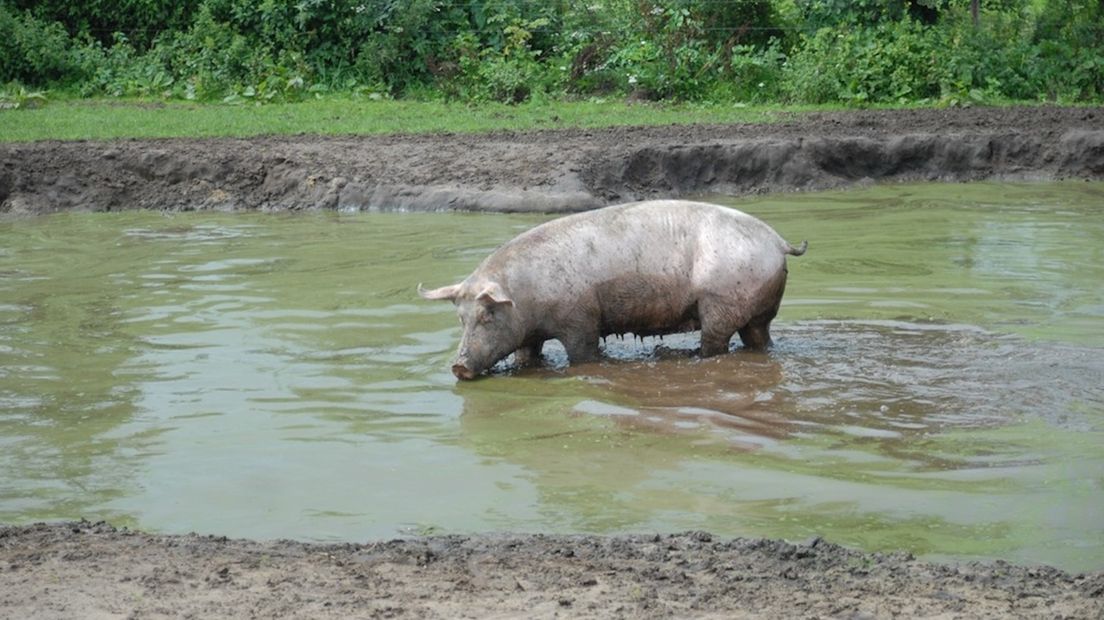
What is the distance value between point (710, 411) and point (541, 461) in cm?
131

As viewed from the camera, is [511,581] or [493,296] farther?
[493,296]

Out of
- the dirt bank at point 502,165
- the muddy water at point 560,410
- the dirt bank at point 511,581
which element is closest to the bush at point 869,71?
the dirt bank at point 502,165

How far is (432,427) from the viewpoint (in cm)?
859

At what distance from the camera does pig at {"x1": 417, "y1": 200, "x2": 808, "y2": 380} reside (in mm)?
9609

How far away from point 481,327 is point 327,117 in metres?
13.5

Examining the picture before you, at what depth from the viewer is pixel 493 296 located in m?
9.47

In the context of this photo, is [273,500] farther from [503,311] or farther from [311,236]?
[311,236]

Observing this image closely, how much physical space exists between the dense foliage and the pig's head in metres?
14.8

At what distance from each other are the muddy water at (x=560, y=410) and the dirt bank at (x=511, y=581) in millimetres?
451

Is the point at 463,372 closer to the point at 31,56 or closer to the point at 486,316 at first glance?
the point at 486,316

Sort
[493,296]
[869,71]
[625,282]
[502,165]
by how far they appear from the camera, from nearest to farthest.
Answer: [493,296] < [625,282] < [502,165] < [869,71]

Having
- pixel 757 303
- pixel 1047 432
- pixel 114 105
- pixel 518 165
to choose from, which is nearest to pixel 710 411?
pixel 757 303

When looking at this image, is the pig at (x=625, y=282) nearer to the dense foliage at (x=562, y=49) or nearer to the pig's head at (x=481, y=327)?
the pig's head at (x=481, y=327)

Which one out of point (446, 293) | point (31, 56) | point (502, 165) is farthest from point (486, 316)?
point (31, 56)
